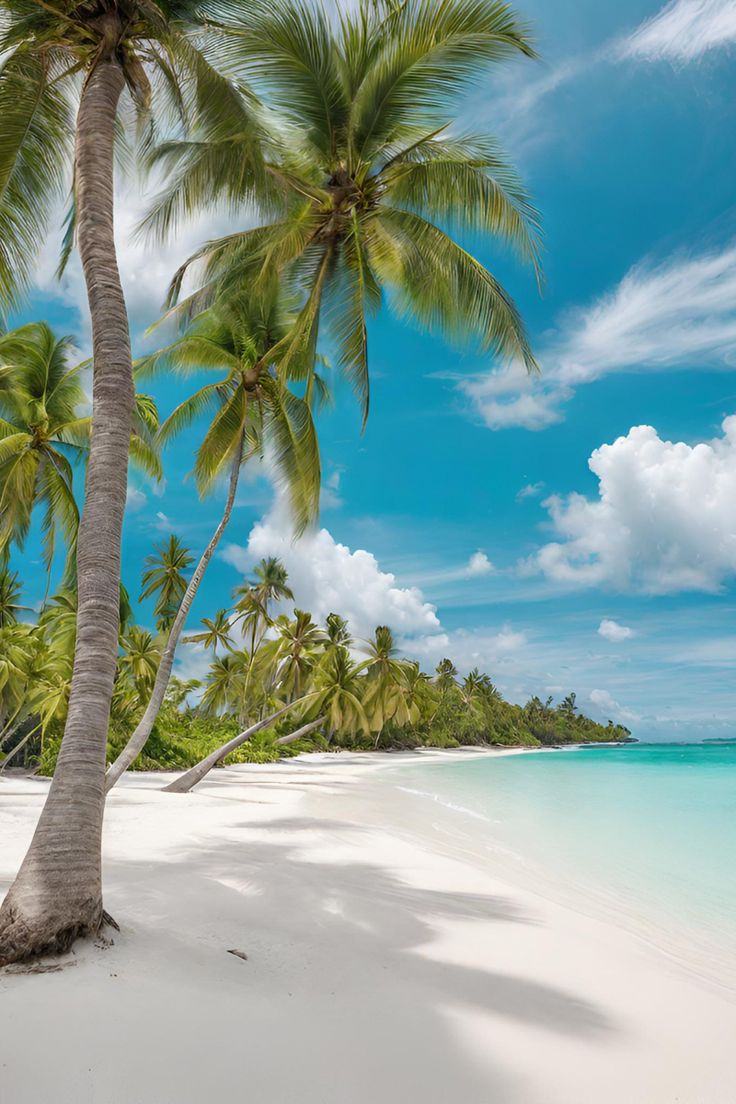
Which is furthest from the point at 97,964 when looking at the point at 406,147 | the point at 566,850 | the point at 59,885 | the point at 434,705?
the point at 434,705

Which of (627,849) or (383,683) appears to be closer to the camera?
(627,849)

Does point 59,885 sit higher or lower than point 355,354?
lower

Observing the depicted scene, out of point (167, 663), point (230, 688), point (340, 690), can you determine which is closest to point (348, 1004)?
point (167, 663)

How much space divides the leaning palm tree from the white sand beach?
421mm

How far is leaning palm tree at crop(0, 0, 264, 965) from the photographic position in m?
3.91

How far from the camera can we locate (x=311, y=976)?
3732 millimetres

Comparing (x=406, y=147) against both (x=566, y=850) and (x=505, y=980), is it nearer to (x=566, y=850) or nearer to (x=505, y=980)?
(x=505, y=980)

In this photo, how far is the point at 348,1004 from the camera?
3377 millimetres

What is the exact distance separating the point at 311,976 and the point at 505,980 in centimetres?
118

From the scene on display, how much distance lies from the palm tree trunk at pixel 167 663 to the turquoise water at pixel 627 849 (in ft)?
17.7

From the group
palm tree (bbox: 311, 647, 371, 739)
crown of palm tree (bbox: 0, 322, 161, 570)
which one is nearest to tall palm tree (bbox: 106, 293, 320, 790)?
crown of palm tree (bbox: 0, 322, 161, 570)

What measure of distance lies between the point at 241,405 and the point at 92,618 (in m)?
9.44

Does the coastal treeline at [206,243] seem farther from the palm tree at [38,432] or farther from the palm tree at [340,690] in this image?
the palm tree at [340,690]

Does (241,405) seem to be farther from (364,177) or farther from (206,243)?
(364,177)
